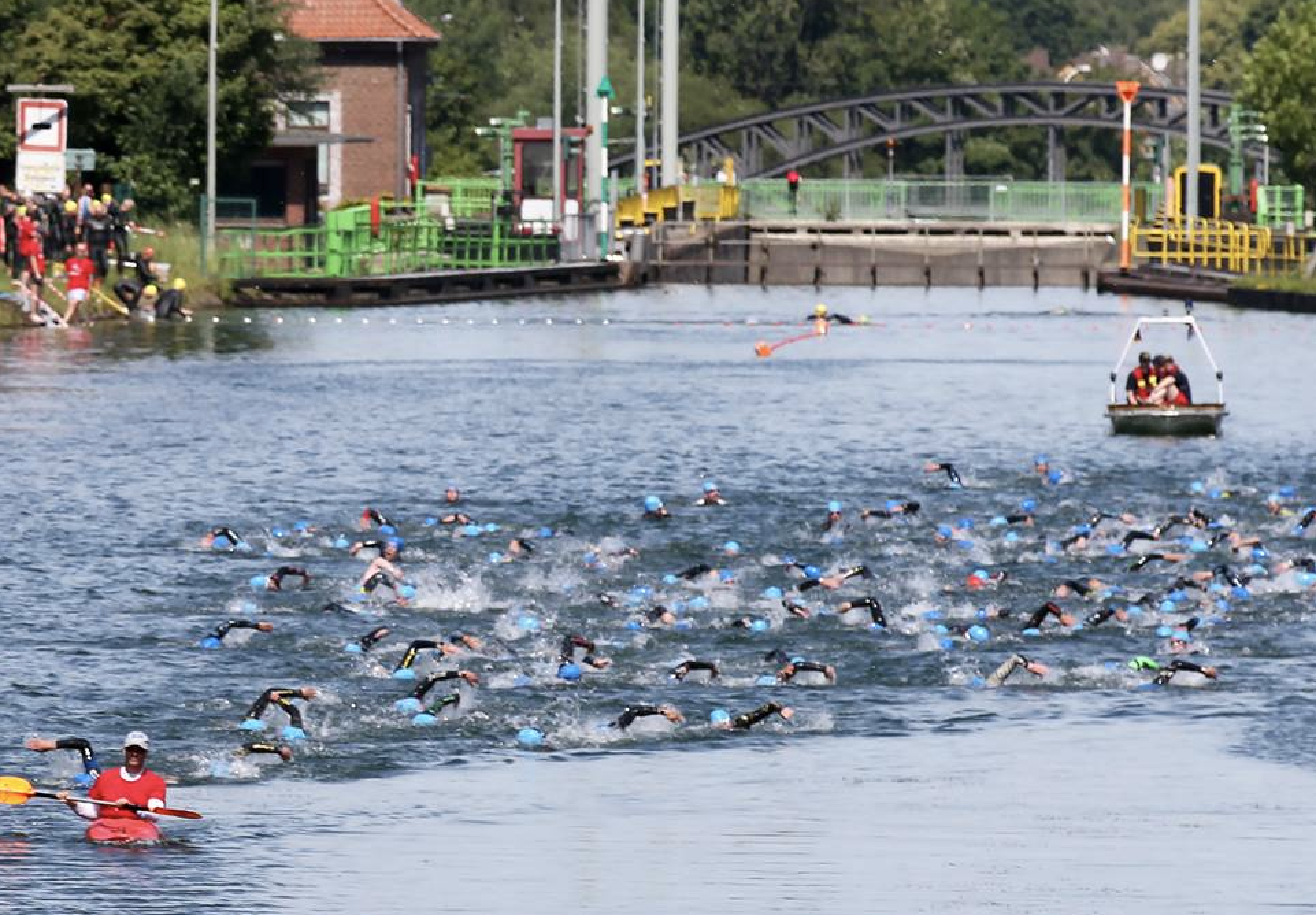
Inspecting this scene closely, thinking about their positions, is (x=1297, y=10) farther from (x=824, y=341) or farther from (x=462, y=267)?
(x=824, y=341)

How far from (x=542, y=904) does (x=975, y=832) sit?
318 centimetres

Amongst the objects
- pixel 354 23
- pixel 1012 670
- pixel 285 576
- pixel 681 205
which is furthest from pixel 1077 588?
pixel 354 23

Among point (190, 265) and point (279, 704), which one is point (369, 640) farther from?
point (190, 265)

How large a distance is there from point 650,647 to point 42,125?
3266cm

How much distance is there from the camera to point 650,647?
26.1m

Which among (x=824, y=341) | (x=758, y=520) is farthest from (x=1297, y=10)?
(x=758, y=520)

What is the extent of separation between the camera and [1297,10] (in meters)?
114

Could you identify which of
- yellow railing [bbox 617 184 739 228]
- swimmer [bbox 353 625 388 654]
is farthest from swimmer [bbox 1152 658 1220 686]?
yellow railing [bbox 617 184 739 228]

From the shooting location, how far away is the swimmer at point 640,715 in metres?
22.3

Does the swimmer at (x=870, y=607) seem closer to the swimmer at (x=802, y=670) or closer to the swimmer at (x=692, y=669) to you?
the swimmer at (x=802, y=670)

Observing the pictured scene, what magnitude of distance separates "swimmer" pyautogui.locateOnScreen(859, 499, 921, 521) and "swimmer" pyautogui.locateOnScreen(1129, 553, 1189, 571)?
3776 millimetres

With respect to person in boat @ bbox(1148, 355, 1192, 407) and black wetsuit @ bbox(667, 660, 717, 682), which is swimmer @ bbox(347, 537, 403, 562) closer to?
black wetsuit @ bbox(667, 660, 717, 682)

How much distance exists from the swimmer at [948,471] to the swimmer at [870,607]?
11.4 meters

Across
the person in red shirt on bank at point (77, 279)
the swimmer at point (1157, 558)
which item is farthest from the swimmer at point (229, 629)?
the person in red shirt on bank at point (77, 279)
